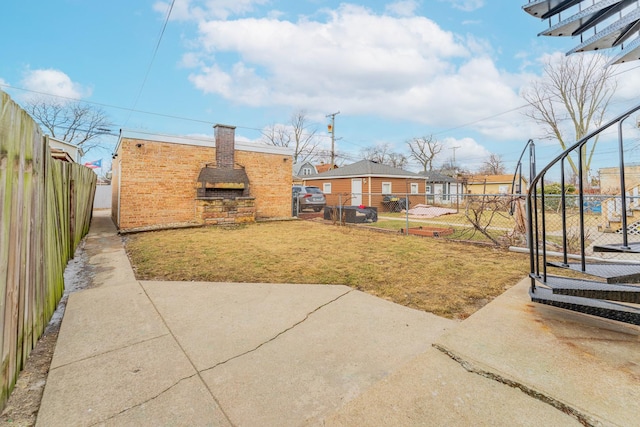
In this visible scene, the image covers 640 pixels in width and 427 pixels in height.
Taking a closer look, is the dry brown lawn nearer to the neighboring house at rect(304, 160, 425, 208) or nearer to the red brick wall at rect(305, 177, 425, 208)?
the red brick wall at rect(305, 177, 425, 208)

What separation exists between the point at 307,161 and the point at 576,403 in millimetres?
40065

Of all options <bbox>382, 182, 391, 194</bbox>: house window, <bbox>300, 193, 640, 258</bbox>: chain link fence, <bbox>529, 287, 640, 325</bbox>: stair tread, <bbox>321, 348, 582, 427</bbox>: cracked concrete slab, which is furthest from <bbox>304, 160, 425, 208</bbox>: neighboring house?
<bbox>321, 348, 582, 427</bbox>: cracked concrete slab

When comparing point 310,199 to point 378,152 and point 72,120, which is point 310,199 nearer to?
point 72,120

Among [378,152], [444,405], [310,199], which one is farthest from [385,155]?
[444,405]

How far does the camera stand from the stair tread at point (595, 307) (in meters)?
1.94

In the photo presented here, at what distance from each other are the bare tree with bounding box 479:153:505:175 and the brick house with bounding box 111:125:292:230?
44.1 metres

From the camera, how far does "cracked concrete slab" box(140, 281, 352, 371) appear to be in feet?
7.06

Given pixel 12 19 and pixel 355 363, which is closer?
pixel 355 363

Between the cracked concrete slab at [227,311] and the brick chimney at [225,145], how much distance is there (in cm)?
Answer: 778

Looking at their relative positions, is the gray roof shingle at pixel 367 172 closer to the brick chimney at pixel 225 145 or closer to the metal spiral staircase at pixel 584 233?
the brick chimney at pixel 225 145

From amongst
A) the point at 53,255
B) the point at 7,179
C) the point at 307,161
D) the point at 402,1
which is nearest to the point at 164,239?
the point at 53,255

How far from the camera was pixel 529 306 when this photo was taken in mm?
2516

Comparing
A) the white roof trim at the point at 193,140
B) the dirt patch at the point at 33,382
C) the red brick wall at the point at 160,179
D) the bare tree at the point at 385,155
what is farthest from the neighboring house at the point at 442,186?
the dirt patch at the point at 33,382

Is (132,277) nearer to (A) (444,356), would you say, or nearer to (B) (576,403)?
(A) (444,356)
